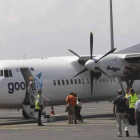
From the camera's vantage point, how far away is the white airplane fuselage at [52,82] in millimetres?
26578

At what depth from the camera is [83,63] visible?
30641 mm

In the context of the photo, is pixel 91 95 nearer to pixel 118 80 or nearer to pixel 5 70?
pixel 118 80

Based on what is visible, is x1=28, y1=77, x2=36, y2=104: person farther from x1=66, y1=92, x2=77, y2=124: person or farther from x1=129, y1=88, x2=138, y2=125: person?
x1=129, y1=88, x2=138, y2=125: person

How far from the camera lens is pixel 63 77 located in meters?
29.2

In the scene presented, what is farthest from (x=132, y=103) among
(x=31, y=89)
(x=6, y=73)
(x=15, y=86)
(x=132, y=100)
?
→ (x=6, y=73)

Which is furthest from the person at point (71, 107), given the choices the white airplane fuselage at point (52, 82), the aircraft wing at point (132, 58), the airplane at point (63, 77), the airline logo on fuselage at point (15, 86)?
the aircraft wing at point (132, 58)

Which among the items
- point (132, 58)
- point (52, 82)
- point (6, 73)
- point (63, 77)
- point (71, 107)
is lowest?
point (71, 107)

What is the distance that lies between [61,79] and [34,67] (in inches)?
80.9

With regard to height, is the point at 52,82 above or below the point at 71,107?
above

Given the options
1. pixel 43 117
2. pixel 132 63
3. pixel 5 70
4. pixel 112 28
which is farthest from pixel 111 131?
pixel 112 28

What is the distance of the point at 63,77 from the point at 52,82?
108 cm

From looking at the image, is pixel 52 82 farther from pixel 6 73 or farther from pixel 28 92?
pixel 6 73

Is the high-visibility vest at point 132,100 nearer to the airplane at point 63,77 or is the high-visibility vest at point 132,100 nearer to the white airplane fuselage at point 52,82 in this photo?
the airplane at point 63,77

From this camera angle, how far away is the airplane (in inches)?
1054
